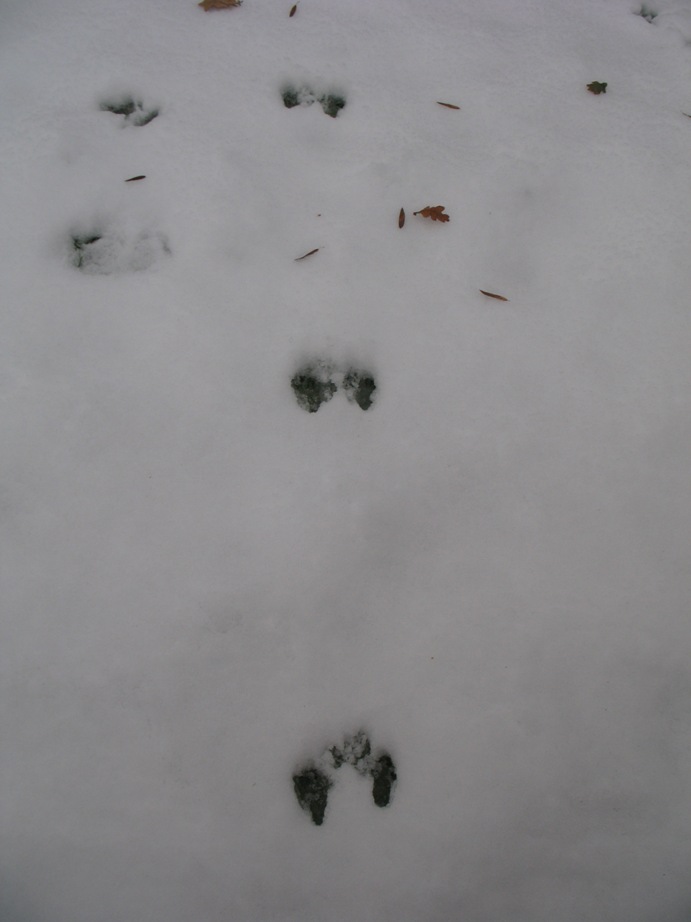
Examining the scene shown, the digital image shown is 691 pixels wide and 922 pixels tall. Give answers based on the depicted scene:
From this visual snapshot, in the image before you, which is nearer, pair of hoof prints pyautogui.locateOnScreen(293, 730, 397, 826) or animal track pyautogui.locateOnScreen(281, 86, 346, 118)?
pair of hoof prints pyautogui.locateOnScreen(293, 730, 397, 826)

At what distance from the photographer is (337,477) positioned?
1.35 metres

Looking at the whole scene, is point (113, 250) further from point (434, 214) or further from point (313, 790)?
point (313, 790)

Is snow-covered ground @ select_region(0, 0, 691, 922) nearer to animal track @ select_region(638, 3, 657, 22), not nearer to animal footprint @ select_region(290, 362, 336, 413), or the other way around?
animal footprint @ select_region(290, 362, 336, 413)

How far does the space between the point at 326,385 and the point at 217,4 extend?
3.76 feet

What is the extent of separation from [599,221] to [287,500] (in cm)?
102

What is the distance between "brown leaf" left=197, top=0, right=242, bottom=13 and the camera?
1.72 m

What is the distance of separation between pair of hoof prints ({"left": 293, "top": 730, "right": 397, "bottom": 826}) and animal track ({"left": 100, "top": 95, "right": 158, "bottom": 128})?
5.03 ft

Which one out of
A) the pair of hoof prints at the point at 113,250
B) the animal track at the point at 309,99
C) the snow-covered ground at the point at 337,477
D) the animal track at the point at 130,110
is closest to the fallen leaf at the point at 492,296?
the snow-covered ground at the point at 337,477

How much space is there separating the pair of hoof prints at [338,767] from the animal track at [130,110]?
1535 mm

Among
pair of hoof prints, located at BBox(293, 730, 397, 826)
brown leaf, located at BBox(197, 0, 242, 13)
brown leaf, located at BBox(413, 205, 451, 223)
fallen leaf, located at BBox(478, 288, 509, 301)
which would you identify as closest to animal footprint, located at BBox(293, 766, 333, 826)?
pair of hoof prints, located at BBox(293, 730, 397, 826)

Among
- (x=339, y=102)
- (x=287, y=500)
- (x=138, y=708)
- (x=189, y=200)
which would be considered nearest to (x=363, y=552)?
(x=287, y=500)

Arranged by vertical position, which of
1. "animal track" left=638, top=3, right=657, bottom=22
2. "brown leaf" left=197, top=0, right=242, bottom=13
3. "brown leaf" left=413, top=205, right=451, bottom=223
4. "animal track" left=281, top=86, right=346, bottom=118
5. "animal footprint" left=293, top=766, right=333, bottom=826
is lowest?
"animal footprint" left=293, top=766, right=333, bottom=826

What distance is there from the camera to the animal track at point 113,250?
4.83 feet

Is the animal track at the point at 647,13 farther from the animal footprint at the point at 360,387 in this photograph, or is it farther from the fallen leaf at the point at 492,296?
the animal footprint at the point at 360,387
